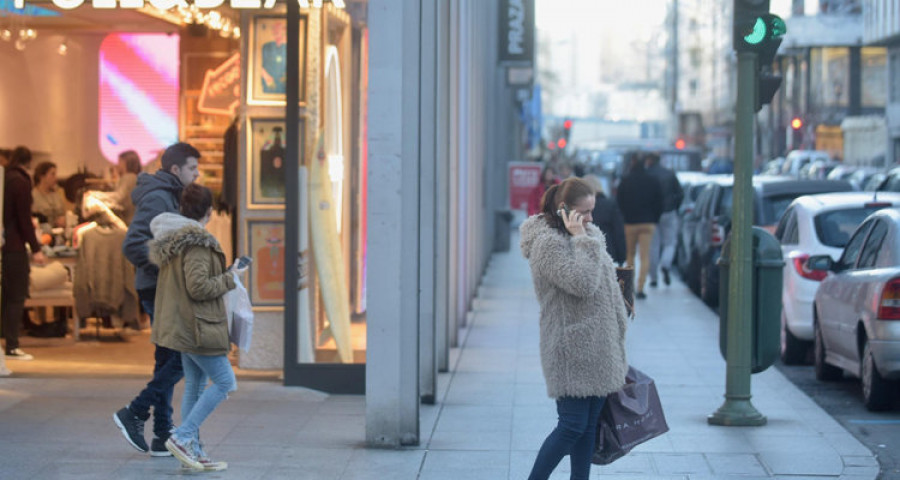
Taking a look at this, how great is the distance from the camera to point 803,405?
33.7ft

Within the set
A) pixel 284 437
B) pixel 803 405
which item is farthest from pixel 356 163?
pixel 803 405

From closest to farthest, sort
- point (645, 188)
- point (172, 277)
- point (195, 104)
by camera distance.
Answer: point (172, 277)
point (195, 104)
point (645, 188)

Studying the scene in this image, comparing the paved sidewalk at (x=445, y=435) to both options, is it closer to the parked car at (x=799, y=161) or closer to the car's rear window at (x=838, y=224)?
the car's rear window at (x=838, y=224)

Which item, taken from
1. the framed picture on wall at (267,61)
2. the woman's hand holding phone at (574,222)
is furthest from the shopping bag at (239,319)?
the framed picture on wall at (267,61)

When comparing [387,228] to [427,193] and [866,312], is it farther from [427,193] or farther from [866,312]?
[866,312]

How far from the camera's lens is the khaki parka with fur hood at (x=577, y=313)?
6.02m

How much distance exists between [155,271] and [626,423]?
2.96 meters

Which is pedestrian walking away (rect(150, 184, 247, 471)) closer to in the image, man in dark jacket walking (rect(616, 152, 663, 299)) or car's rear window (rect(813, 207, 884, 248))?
car's rear window (rect(813, 207, 884, 248))

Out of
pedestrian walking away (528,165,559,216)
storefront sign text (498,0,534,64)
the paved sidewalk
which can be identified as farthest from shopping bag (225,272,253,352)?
storefront sign text (498,0,534,64)

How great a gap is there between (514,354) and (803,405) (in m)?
3.46

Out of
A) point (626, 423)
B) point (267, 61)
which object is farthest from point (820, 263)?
point (626, 423)

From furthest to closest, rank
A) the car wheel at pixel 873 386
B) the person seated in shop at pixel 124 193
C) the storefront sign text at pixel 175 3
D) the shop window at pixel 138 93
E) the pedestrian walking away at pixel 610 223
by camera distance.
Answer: the shop window at pixel 138 93, the pedestrian walking away at pixel 610 223, the person seated in shop at pixel 124 193, the storefront sign text at pixel 175 3, the car wheel at pixel 873 386

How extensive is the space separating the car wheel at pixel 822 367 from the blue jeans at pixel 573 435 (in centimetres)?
580

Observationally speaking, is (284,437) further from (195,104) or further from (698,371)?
(195,104)
